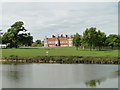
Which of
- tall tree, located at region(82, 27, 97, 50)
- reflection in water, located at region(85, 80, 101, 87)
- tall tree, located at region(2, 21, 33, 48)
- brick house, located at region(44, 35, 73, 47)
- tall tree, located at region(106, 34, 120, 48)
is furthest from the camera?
brick house, located at region(44, 35, 73, 47)

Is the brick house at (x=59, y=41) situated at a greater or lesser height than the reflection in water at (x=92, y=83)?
greater

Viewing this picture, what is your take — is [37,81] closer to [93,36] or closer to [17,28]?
[93,36]

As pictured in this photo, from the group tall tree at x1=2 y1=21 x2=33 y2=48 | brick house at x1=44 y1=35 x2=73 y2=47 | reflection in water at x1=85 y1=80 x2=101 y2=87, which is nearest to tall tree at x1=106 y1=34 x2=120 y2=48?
tall tree at x1=2 y1=21 x2=33 y2=48

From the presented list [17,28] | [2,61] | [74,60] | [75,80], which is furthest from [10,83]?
[17,28]

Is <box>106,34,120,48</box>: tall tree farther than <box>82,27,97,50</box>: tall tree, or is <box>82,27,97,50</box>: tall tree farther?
<box>106,34,120,48</box>: tall tree

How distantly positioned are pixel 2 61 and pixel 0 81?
19433 mm

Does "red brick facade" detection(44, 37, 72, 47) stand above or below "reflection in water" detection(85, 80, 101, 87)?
above

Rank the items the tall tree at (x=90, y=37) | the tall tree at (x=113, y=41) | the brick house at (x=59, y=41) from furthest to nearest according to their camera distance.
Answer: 1. the brick house at (x=59, y=41)
2. the tall tree at (x=113, y=41)
3. the tall tree at (x=90, y=37)

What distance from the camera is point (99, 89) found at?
49.4ft

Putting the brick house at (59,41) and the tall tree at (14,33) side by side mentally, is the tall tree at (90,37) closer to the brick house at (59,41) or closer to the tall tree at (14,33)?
the tall tree at (14,33)

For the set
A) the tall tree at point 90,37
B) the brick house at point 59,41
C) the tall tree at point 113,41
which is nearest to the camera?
the tall tree at point 90,37

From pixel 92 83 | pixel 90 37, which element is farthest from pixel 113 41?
pixel 92 83

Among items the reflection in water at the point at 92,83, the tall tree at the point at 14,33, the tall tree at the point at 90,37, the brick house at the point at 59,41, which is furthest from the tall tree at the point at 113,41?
the reflection in water at the point at 92,83

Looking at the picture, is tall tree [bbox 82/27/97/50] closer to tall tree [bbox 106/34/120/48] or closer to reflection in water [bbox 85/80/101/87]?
tall tree [bbox 106/34/120/48]
